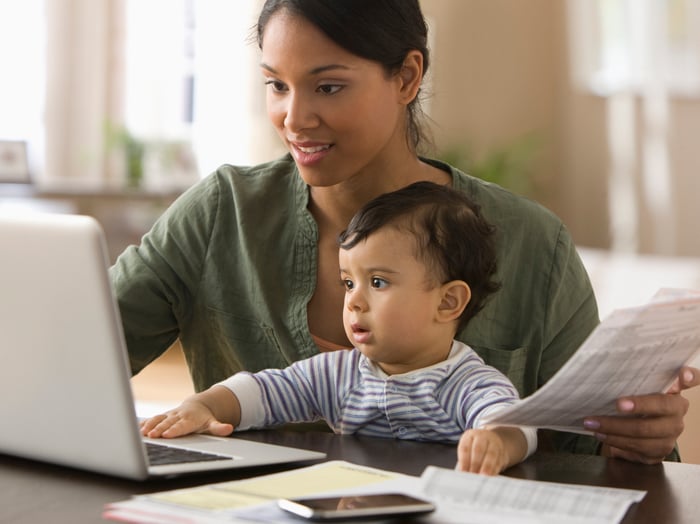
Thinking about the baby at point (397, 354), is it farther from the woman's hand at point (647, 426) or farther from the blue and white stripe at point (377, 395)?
the woman's hand at point (647, 426)

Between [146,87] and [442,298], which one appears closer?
[442,298]

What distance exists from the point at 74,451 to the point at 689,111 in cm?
420

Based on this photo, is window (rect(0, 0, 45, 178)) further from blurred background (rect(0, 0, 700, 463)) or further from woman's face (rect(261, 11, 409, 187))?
woman's face (rect(261, 11, 409, 187))

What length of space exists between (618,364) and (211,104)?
492cm

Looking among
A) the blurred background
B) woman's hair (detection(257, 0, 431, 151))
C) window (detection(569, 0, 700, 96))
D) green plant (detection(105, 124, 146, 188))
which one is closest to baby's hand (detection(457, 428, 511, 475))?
woman's hair (detection(257, 0, 431, 151))

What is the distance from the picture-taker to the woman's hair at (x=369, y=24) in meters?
1.63

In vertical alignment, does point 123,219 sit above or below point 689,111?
below

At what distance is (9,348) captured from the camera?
1.08 metres

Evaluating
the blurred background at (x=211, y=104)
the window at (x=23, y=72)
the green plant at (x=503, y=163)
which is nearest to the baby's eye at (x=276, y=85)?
the blurred background at (x=211, y=104)

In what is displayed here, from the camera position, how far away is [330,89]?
1.66m

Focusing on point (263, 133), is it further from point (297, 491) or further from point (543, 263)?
point (297, 491)

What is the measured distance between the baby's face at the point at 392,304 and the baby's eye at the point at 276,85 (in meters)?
0.35

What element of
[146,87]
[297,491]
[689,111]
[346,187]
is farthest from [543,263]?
[146,87]

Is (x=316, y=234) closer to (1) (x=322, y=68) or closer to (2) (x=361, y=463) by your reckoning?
(1) (x=322, y=68)
